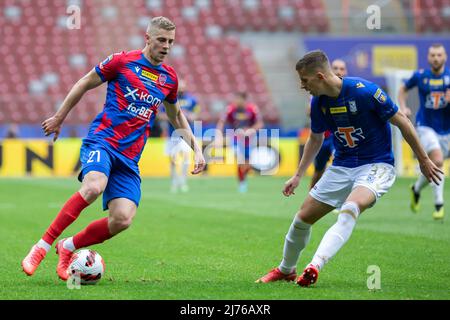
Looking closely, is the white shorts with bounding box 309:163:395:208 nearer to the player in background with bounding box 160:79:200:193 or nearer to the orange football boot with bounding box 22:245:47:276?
the orange football boot with bounding box 22:245:47:276

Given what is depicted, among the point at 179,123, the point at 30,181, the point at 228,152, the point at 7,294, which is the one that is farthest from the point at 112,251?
the point at 228,152

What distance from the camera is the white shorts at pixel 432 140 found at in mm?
13203

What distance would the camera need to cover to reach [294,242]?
7.21 m

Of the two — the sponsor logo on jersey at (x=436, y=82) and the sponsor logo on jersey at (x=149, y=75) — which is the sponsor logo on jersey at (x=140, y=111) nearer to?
the sponsor logo on jersey at (x=149, y=75)

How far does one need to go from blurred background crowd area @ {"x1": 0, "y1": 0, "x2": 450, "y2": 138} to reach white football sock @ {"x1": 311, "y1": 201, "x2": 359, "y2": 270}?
74.0 ft

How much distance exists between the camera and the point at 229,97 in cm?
3100

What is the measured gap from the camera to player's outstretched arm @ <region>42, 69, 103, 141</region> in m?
7.04

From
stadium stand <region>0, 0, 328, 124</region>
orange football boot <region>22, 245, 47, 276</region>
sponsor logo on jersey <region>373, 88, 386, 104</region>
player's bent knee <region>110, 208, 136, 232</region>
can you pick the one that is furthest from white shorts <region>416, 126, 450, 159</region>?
stadium stand <region>0, 0, 328, 124</region>

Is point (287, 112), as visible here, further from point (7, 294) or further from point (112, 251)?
point (7, 294)

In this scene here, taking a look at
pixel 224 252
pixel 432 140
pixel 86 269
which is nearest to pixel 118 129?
pixel 86 269

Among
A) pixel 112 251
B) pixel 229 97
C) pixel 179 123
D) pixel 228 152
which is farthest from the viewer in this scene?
pixel 229 97
